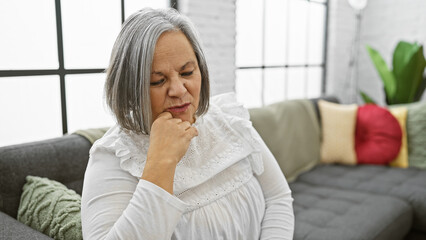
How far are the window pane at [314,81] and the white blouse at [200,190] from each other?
3.12 m

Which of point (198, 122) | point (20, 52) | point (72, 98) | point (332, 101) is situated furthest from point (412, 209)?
point (20, 52)

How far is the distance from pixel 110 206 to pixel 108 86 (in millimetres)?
296

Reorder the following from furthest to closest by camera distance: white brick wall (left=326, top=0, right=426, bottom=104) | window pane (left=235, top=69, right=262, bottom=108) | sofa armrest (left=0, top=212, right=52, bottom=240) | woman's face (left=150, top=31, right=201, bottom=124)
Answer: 1. white brick wall (left=326, top=0, right=426, bottom=104)
2. window pane (left=235, top=69, right=262, bottom=108)
3. sofa armrest (left=0, top=212, right=52, bottom=240)
4. woman's face (left=150, top=31, right=201, bottom=124)

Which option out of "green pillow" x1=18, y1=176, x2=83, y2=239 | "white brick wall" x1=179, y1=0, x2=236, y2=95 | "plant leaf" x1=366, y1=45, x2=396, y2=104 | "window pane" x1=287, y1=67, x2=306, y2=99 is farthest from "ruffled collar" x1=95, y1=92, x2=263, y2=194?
"window pane" x1=287, y1=67, x2=306, y2=99

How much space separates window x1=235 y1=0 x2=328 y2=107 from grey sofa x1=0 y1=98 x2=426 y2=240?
0.79 m

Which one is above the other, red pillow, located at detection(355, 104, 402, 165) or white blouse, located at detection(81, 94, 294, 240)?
white blouse, located at detection(81, 94, 294, 240)

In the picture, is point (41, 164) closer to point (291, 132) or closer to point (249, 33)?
point (291, 132)

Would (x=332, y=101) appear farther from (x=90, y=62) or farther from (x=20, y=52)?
(x=20, y=52)

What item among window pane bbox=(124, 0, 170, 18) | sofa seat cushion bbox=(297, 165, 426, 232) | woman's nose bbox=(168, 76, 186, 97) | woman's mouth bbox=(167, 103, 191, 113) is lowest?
sofa seat cushion bbox=(297, 165, 426, 232)

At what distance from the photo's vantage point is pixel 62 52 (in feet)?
6.76

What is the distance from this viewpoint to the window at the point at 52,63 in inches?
74.1

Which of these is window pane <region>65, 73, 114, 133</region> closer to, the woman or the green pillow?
the green pillow

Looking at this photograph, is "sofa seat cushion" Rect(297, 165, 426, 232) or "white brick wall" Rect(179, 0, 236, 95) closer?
"sofa seat cushion" Rect(297, 165, 426, 232)

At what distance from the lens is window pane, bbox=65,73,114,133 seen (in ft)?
7.11
